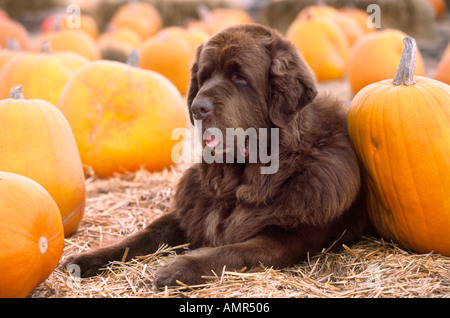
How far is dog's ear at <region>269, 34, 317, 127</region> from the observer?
2.93m

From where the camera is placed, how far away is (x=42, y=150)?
3.45m

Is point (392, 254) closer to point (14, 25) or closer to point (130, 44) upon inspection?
point (130, 44)

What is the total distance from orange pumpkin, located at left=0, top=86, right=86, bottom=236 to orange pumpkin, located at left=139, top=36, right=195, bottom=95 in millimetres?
5019

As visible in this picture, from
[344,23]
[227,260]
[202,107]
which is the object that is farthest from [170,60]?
[227,260]

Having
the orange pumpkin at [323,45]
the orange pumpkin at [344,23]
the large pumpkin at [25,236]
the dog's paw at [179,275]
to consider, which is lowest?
the dog's paw at [179,275]

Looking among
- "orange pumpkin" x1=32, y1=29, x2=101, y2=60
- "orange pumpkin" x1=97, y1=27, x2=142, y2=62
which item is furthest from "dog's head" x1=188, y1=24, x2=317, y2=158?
"orange pumpkin" x1=97, y1=27, x2=142, y2=62

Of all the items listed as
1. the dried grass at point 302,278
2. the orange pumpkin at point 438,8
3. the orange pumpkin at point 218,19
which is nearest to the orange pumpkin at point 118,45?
the orange pumpkin at point 218,19

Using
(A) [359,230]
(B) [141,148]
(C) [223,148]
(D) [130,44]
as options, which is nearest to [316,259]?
(A) [359,230]

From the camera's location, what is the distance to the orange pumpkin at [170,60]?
8531 mm

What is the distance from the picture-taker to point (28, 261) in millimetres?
2447

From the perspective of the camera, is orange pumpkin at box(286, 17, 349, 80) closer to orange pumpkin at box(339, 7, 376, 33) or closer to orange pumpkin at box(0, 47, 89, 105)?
orange pumpkin at box(339, 7, 376, 33)

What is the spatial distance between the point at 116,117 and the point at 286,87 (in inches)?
91.0

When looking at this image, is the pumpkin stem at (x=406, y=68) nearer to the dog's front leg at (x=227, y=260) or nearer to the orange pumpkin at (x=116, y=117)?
the dog's front leg at (x=227, y=260)

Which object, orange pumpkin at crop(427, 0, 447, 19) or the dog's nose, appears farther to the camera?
orange pumpkin at crop(427, 0, 447, 19)
